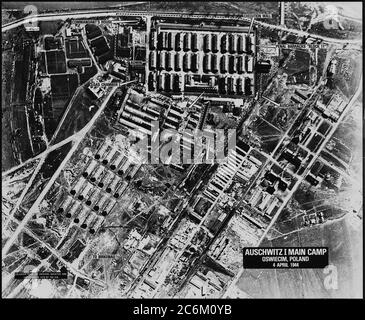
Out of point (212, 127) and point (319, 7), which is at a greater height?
point (319, 7)

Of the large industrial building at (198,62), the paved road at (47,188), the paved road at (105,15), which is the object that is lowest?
the paved road at (47,188)

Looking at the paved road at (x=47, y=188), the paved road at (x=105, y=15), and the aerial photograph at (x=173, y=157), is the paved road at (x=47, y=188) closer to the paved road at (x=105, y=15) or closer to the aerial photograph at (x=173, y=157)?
the aerial photograph at (x=173, y=157)

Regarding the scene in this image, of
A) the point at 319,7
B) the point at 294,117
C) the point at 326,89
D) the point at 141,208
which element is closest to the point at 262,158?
the point at 294,117

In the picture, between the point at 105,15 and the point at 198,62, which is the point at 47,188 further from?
the point at 198,62

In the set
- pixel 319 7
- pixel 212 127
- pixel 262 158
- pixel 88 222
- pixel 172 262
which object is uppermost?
pixel 319 7
